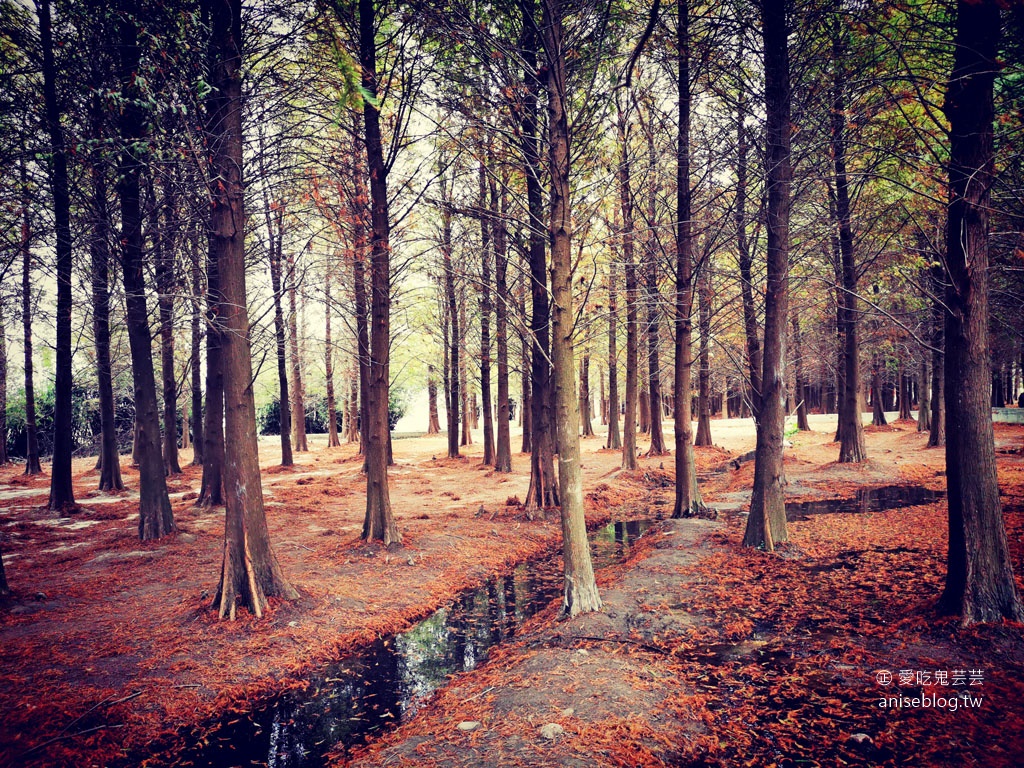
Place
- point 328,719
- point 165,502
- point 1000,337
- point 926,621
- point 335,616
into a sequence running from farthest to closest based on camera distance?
point 1000,337 → point 165,502 → point 335,616 → point 926,621 → point 328,719

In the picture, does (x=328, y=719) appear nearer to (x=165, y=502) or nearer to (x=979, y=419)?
(x=979, y=419)

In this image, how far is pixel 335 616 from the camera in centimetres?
729

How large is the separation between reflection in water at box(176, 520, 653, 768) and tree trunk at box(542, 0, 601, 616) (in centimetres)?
131

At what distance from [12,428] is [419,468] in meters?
28.6

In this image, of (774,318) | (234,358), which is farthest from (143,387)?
(774,318)

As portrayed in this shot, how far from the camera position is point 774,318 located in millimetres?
9031

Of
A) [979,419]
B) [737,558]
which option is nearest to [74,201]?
[737,558]

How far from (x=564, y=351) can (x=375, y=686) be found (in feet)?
14.7

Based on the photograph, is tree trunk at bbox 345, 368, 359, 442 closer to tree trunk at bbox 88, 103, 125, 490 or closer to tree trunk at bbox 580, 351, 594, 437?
tree trunk at bbox 580, 351, 594, 437

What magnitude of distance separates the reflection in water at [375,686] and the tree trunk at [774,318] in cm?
396

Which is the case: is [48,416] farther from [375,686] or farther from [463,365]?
[375,686]

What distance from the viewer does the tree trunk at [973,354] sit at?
528 cm

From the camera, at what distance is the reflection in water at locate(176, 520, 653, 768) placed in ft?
15.2

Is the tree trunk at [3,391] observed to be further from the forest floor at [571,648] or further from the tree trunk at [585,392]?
the tree trunk at [585,392]
